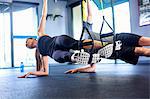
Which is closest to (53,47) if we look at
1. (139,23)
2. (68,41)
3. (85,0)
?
(68,41)

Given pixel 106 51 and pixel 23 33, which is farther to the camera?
pixel 23 33

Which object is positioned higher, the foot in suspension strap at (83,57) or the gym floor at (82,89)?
the foot in suspension strap at (83,57)

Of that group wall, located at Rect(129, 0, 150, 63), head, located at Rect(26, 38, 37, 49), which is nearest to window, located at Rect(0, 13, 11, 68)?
wall, located at Rect(129, 0, 150, 63)

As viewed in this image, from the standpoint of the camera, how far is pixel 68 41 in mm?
1789

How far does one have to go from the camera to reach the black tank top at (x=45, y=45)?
6.56 ft

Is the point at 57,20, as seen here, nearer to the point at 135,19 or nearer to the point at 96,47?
the point at 135,19

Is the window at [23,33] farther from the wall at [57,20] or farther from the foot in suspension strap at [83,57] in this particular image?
the foot in suspension strap at [83,57]

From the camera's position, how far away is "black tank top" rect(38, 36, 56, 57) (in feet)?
6.56

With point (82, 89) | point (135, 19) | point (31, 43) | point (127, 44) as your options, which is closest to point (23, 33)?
point (135, 19)

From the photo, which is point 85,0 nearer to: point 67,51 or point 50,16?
point 67,51

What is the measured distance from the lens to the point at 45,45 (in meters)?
2.05

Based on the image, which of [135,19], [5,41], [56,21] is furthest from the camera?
[56,21]

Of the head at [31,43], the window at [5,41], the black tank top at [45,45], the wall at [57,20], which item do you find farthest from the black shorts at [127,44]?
the wall at [57,20]

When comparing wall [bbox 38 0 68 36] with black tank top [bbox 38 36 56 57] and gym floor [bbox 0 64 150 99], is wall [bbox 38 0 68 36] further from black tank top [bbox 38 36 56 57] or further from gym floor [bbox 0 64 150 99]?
gym floor [bbox 0 64 150 99]
